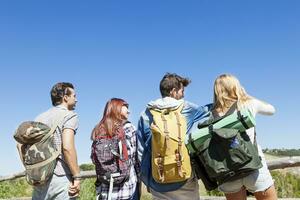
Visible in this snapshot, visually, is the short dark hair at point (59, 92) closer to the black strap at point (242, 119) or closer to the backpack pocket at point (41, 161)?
the backpack pocket at point (41, 161)

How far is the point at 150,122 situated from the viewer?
4.29 meters

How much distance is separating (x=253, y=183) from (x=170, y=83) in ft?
3.75

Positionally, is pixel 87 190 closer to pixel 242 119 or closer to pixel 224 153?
pixel 224 153

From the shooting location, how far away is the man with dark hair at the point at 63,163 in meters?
4.12

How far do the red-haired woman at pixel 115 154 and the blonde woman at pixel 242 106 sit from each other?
81 cm

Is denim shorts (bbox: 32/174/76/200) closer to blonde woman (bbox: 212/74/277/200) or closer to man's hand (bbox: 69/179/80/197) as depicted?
man's hand (bbox: 69/179/80/197)

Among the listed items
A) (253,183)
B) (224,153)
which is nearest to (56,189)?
(224,153)

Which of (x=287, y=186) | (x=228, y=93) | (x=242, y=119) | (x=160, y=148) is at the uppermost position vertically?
(x=228, y=93)

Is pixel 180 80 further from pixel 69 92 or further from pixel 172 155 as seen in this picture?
pixel 69 92

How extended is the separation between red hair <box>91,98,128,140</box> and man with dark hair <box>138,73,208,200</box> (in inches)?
8.5

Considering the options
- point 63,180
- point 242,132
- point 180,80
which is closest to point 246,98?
point 242,132

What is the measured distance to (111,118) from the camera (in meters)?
4.31

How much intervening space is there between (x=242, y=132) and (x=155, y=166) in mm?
783

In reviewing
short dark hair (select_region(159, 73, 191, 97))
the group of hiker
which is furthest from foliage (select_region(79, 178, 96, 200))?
short dark hair (select_region(159, 73, 191, 97))
